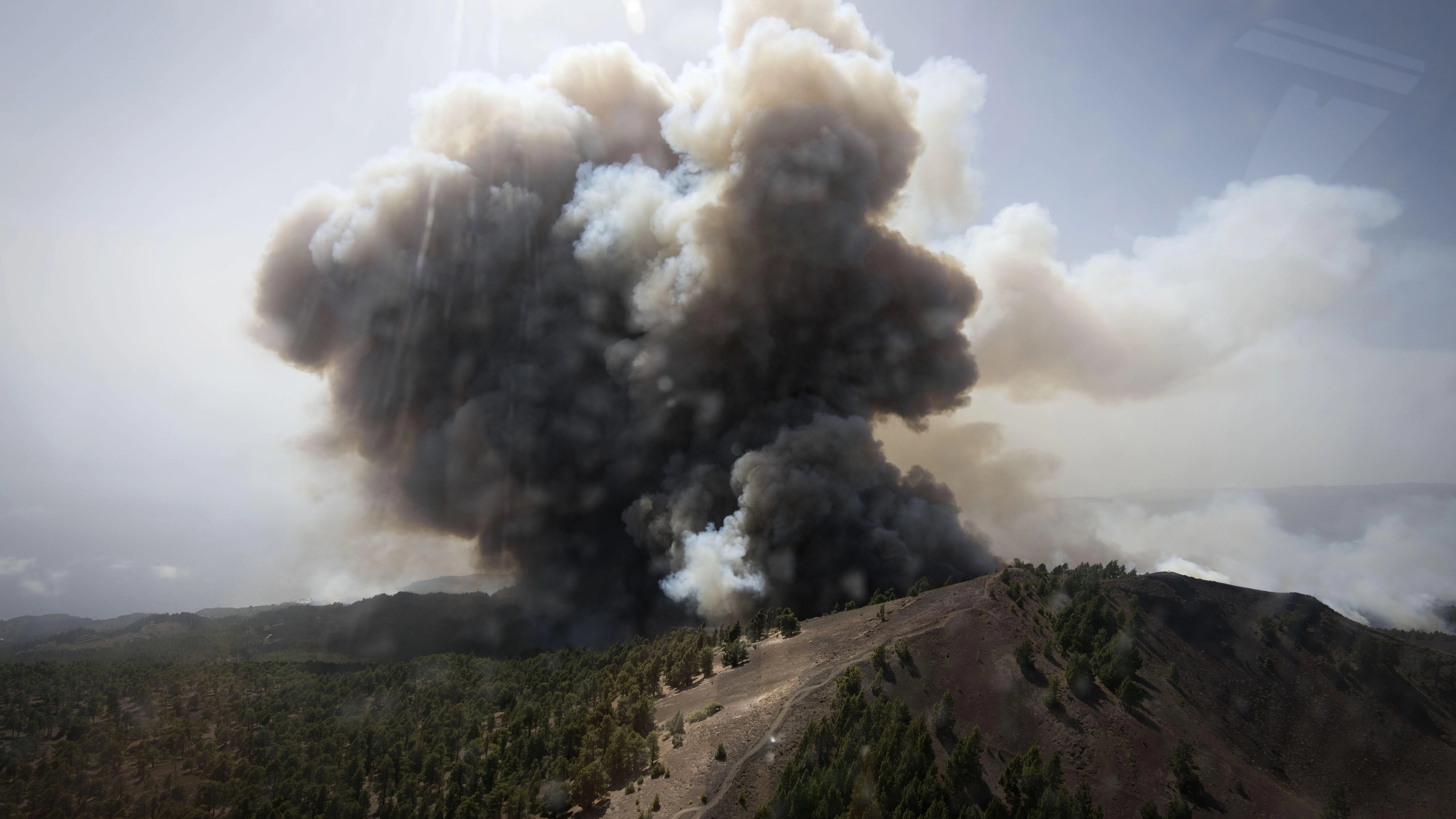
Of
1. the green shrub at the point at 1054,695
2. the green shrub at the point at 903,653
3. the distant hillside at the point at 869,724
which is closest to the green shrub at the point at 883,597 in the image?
the distant hillside at the point at 869,724

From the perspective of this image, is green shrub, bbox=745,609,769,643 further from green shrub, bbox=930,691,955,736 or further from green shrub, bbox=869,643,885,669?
green shrub, bbox=930,691,955,736

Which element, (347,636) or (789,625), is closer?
(789,625)

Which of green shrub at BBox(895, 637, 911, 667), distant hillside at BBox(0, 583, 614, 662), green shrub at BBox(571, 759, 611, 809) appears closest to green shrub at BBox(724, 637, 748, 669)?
green shrub at BBox(895, 637, 911, 667)

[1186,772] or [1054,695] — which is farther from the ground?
[1054,695]

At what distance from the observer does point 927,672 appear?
2261cm

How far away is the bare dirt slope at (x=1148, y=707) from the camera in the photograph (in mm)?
18562

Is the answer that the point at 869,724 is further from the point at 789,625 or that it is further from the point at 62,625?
the point at 62,625

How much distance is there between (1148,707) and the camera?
21.8 metres

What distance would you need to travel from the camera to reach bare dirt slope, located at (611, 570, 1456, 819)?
18.6 meters

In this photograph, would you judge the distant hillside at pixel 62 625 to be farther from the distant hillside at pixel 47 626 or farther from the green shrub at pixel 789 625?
the green shrub at pixel 789 625

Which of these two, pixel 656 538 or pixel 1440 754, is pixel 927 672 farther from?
pixel 656 538

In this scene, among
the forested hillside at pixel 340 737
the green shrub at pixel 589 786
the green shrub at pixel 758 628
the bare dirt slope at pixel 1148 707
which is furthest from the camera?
the green shrub at pixel 758 628

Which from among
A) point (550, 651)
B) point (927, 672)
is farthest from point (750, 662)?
point (550, 651)

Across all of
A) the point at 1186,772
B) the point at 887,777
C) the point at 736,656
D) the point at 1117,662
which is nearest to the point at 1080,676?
the point at 1117,662
